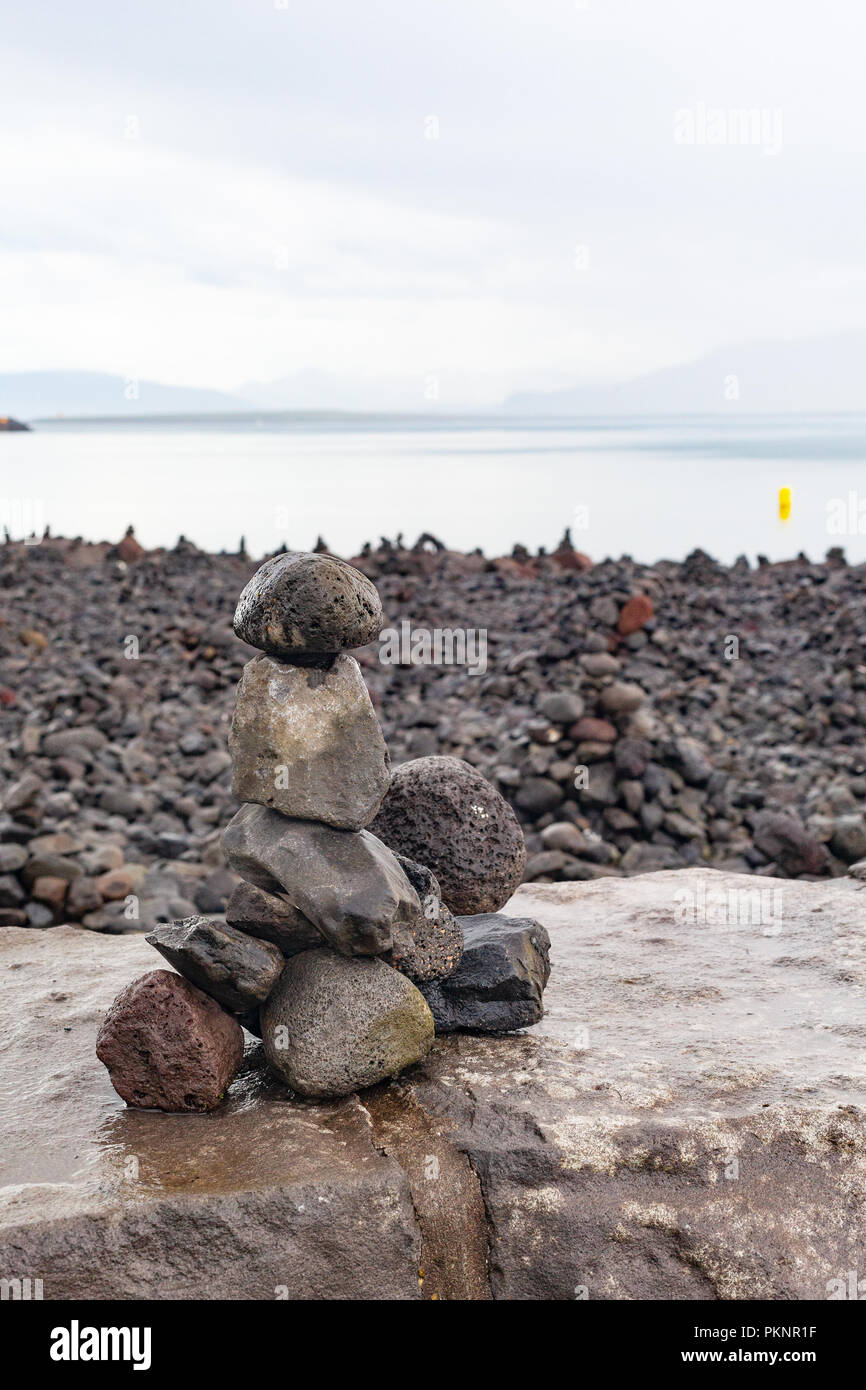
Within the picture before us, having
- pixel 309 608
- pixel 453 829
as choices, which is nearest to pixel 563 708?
pixel 453 829

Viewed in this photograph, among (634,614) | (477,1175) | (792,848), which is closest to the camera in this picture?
(477,1175)

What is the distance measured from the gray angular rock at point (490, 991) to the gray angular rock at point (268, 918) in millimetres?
639

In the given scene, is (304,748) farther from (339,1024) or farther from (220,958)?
(339,1024)

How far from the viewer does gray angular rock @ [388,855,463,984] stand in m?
4.71

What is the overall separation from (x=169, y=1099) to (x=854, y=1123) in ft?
7.71

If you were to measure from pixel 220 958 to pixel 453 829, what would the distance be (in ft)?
4.32

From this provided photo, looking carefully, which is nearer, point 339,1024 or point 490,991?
point 339,1024

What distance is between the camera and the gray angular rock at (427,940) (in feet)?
15.5

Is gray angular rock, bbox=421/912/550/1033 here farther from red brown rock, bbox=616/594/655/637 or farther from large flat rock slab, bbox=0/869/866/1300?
red brown rock, bbox=616/594/655/637

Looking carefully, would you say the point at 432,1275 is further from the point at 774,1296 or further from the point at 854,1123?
the point at 854,1123

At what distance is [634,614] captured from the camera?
12070 millimetres

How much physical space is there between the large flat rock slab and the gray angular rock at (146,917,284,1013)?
407mm

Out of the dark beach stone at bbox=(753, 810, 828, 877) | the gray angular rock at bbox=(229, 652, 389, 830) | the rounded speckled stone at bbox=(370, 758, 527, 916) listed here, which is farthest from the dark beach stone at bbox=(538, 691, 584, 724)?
the gray angular rock at bbox=(229, 652, 389, 830)

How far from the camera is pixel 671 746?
991 centimetres
